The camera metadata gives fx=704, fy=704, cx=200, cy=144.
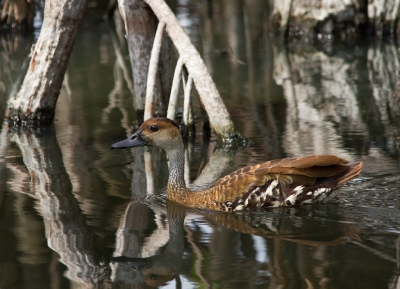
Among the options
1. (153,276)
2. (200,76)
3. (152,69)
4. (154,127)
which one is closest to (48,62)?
(152,69)

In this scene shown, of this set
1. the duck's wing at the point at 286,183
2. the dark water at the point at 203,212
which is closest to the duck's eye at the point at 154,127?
the dark water at the point at 203,212

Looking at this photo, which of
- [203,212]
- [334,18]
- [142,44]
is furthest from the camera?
[334,18]

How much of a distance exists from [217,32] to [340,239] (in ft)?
51.6

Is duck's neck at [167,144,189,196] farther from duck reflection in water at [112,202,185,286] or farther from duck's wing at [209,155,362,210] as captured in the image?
duck reflection in water at [112,202,185,286]

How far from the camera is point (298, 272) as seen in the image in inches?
227

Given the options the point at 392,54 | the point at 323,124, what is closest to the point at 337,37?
the point at 392,54

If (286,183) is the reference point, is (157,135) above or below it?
above

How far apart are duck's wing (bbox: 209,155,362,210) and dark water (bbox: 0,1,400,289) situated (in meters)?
0.14

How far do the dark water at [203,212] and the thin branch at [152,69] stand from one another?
0.62 meters

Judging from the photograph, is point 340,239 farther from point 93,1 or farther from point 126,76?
point 93,1

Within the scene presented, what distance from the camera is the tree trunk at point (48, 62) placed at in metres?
10.1

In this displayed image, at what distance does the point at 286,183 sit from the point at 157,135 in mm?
1560

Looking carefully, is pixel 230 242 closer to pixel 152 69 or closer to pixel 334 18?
pixel 152 69

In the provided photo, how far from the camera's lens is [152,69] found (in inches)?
Answer: 394
